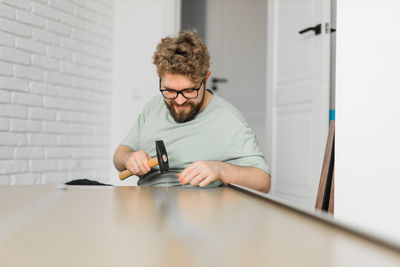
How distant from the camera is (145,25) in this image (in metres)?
3.58

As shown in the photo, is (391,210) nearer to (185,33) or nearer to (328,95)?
(185,33)

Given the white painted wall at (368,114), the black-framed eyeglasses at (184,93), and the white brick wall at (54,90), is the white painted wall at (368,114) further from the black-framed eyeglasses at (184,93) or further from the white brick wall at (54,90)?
the white brick wall at (54,90)

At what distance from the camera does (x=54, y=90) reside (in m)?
2.86

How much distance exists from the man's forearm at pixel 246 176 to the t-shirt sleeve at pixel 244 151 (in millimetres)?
48

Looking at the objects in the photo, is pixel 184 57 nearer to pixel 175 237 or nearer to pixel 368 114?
pixel 368 114

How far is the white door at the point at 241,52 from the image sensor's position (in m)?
4.70

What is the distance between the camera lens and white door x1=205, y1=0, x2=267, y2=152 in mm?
4695

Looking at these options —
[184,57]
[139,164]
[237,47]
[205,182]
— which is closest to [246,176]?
[205,182]

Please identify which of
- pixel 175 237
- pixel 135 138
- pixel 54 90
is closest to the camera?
pixel 175 237

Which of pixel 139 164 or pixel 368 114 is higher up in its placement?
pixel 368 114

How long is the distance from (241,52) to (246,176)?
3.56 meters

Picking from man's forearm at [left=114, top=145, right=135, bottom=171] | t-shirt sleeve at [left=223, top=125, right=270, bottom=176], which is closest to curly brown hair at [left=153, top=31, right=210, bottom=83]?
t-shirt sleeve at [left=223, top=125, right=270, bottom=176]

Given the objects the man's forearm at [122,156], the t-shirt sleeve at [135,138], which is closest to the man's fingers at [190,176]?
the man's forearm at [122,156]

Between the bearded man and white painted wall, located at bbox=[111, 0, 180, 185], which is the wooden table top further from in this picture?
white painted wall, located at bbox=[111, 0, 180, 185]
